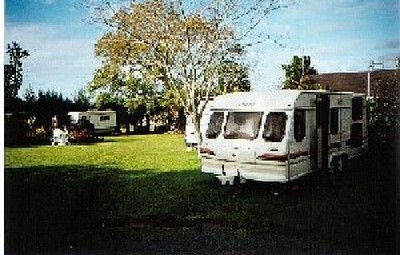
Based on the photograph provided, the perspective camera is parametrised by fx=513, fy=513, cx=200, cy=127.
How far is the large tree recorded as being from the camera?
123 inches

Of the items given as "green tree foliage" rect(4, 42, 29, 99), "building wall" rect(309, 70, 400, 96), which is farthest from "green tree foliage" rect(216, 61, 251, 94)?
"green tree foliage" rect(4, 42, 29, 99)

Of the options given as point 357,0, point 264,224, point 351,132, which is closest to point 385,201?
point 351,132

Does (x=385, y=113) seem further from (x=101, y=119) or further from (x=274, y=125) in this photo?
(x=101, y=119)

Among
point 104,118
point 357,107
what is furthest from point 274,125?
point 104,118

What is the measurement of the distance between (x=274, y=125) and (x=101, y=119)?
1076 millimetres

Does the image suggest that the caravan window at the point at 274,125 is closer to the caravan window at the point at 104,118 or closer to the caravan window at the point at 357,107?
the caravan window at the point at 357,107

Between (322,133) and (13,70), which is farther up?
(13,70)

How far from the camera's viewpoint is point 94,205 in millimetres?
3283

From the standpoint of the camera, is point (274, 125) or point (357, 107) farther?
point (357, 107)

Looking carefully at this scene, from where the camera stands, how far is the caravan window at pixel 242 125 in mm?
3166

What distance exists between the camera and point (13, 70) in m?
3.30

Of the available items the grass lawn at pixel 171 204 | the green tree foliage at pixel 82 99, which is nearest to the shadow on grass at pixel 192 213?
the grass lawn at pixel 171 204

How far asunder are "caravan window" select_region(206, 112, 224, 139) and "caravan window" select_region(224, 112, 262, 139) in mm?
45

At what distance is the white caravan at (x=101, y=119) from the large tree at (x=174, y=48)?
6.0 inches
